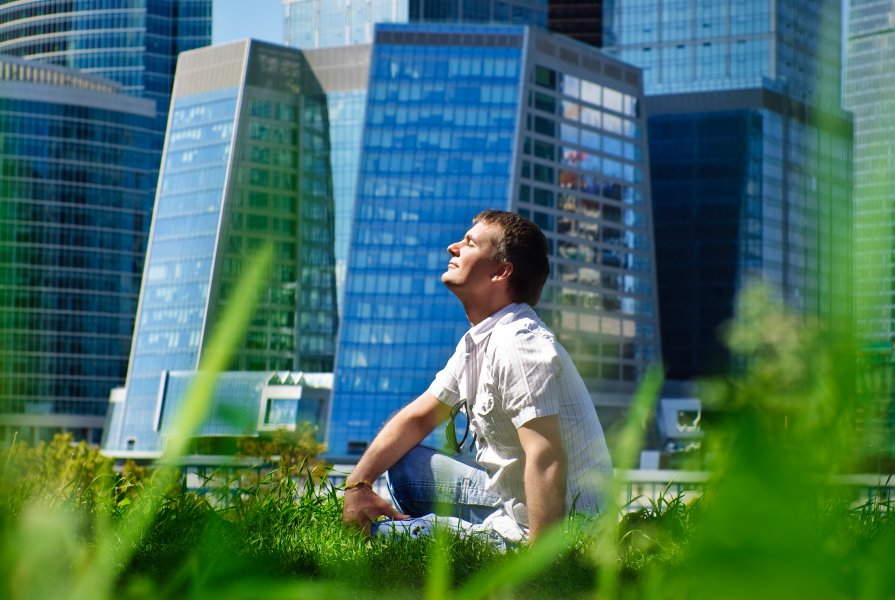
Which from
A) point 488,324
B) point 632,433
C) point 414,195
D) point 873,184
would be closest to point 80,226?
point 414,195

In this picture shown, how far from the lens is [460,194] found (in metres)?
99.4

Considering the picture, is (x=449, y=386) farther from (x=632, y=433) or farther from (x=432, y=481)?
(x=632, y=433)

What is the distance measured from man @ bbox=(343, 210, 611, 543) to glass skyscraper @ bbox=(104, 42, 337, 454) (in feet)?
342

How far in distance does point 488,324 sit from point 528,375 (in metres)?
0.51

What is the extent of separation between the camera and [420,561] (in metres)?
3.28

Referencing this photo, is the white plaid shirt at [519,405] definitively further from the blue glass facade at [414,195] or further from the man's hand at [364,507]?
the blue glass facade at [414,195]

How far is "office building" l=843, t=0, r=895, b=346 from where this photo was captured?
0.98 metres

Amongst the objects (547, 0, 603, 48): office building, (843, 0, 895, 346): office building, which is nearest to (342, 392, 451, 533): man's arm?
(843, 0, 895, 346): office building

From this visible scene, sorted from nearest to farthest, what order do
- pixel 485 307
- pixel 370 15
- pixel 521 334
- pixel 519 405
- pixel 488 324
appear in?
pixel 519 405
pixel 521 334
pixel 488 324
pixel 485 307
pixel 370 15

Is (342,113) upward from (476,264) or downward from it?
upward

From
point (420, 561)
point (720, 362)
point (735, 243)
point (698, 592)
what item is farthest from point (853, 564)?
point (735, 243)

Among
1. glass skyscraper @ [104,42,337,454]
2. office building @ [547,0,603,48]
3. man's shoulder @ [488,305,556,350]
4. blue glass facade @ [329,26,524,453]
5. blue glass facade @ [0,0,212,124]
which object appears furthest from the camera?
office building @ [547,0,603,48]

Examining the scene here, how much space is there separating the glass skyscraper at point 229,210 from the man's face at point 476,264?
104m

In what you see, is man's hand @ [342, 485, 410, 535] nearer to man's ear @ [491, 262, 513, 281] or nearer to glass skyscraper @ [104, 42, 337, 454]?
man's ear @ [491, 262, 513, 281]
